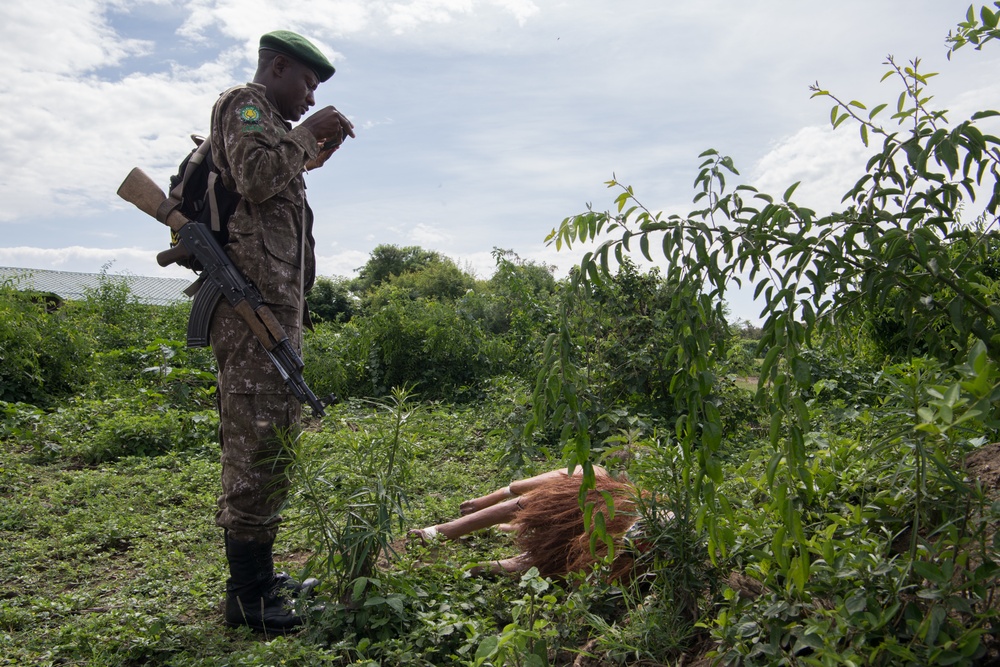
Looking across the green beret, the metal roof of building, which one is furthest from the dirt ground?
the metal roof of building

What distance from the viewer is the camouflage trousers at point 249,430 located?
2.92m

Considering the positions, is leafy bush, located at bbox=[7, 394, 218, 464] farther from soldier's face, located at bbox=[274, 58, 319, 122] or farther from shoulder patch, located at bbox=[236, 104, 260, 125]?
shoulder patch, located at bbox=[236, 104, 260, 125]

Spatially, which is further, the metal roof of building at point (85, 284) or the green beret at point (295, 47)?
the metal roof of building at point (85, 284)

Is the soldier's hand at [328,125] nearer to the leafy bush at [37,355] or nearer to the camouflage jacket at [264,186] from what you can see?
the camouflage jacket at [264,186]

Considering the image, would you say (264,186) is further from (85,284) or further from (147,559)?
(85,284)

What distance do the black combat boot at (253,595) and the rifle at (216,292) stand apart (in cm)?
60

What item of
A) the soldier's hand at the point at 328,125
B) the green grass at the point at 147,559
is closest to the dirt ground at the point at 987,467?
the green grass at the point at 147,559

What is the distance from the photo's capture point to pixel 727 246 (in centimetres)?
170

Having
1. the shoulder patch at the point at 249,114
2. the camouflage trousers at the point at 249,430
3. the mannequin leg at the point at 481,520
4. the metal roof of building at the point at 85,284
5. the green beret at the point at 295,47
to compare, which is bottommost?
the mannequin leg at the point at 481,520

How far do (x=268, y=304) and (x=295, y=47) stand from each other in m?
1.06

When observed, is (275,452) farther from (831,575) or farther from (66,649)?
(831,575)

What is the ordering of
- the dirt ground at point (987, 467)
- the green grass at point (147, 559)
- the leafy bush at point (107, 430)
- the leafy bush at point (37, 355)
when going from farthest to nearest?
1. the leafy bush at point (37, 355)
2. the leafy bush at point (107, 430)
3. the green grass at point (147, 559)
4. the dirt ground at point (987, 467)

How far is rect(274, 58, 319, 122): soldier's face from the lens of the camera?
316 centimetres

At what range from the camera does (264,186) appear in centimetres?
289
